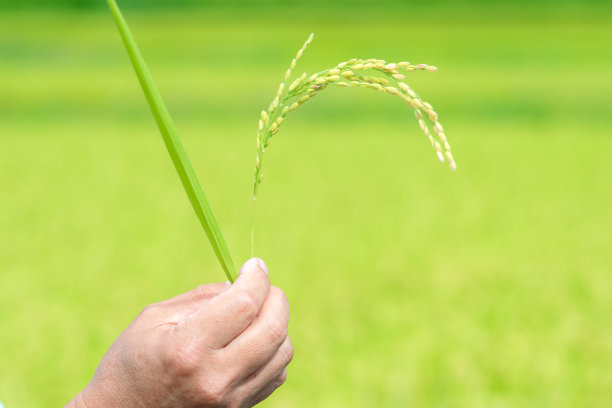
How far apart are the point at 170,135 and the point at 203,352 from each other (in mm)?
338

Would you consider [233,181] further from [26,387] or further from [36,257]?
[26,387]

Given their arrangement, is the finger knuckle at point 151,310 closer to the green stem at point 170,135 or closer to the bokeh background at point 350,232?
the green stem at point 170,135

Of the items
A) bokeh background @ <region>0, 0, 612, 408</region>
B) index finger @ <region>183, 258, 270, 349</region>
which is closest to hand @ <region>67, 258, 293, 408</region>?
index finger @ <region>183, 258, 270, 349</region>

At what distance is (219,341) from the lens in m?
1.20

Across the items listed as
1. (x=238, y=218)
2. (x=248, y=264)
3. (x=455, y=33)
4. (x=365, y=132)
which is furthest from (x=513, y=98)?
(x=248, y=264)

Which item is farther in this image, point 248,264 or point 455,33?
point 455,33

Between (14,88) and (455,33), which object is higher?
(14,88)

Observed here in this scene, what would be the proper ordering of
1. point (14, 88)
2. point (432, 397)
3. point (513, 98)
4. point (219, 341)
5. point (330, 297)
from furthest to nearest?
point (14, 88), point (513, 98), point (330, 297), point (432, 397), point (219, 341)

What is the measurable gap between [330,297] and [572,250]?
2.29 meters

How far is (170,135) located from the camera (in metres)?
1.20

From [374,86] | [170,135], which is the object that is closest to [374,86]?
[374,86]

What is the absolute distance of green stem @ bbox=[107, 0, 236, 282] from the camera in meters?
1.17

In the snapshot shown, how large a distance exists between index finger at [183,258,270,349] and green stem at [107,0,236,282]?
0.08 metres

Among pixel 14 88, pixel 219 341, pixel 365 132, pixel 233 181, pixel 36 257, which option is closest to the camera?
pixel 219 341
